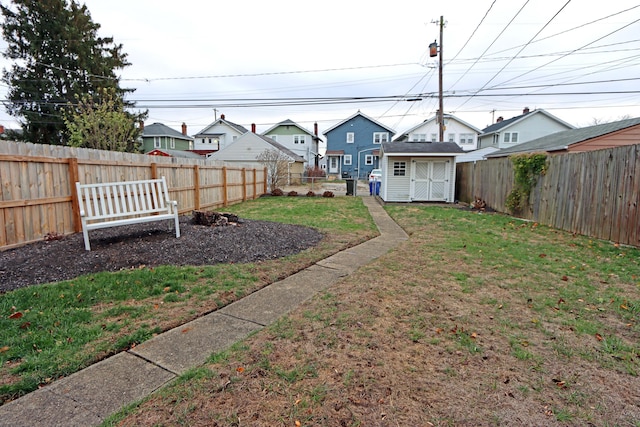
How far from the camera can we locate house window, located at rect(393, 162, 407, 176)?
53.4 ft

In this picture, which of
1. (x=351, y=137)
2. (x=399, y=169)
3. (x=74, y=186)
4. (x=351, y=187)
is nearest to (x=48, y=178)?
(x=74, y=186)

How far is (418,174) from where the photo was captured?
1602 centimetres

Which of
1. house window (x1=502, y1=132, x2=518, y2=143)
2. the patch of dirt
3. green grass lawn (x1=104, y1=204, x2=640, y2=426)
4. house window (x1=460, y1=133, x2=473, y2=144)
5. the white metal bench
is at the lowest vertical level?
green grass lawn (x1=104, y1=204, x2=640, y2=426)

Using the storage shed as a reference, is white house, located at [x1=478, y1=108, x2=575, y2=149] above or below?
above

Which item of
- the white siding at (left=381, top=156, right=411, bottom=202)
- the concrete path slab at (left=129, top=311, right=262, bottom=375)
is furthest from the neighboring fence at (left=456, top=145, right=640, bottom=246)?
the concrete path slab at (left=129, top=311, right=262, bottom=375)

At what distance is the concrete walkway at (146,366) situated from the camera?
1.94m

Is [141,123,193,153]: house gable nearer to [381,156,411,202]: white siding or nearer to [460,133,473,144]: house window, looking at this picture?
[381,156,411,202]: white siding

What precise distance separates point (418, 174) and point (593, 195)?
900 cm

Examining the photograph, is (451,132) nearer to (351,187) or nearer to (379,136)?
(379,136)

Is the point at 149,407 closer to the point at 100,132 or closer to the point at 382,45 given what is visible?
the point at 100,132

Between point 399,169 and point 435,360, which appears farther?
point 399,169

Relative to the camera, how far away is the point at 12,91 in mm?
22484

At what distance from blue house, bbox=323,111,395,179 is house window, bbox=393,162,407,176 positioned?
865 inches

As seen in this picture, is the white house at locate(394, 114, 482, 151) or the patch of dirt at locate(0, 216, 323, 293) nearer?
the patch of dirt at locate(0, 216, 323, 293)
